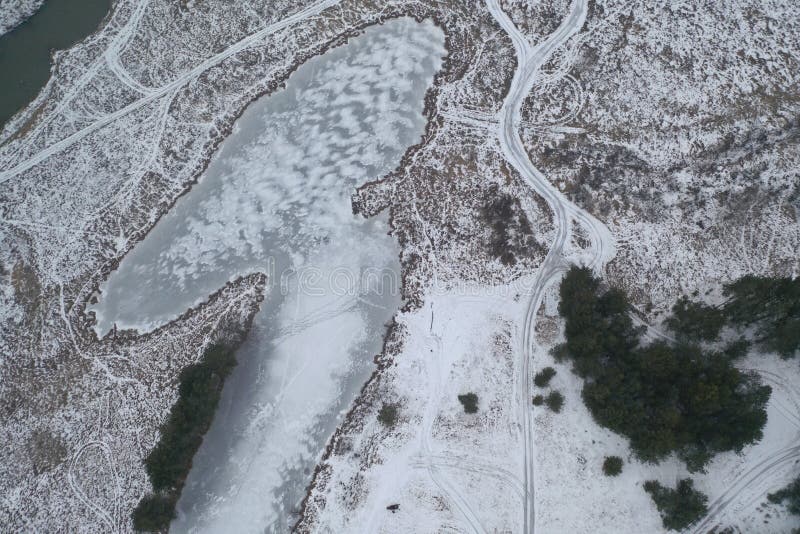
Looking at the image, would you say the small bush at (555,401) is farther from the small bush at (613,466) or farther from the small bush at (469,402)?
the small bush at (469,402)

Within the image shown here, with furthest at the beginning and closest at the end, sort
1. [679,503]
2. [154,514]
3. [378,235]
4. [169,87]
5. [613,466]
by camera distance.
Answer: [169,87]
[378,235]
[154,514]
[613,466]
[679,503]

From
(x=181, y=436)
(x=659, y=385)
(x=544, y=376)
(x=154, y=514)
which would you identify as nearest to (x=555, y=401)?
(x=544, y=376)

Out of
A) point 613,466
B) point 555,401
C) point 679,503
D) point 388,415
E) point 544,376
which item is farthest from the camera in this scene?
point 388,415

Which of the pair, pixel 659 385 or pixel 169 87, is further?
pixel 169 87

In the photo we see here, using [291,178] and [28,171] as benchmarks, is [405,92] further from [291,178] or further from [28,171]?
[28,171]

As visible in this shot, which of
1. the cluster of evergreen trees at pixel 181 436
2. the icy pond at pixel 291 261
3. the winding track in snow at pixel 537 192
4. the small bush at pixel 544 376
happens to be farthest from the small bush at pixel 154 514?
the small bush at pixel 544 376

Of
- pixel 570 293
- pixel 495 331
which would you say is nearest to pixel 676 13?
pixel 570 293

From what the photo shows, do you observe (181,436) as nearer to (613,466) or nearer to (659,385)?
(613,466)
